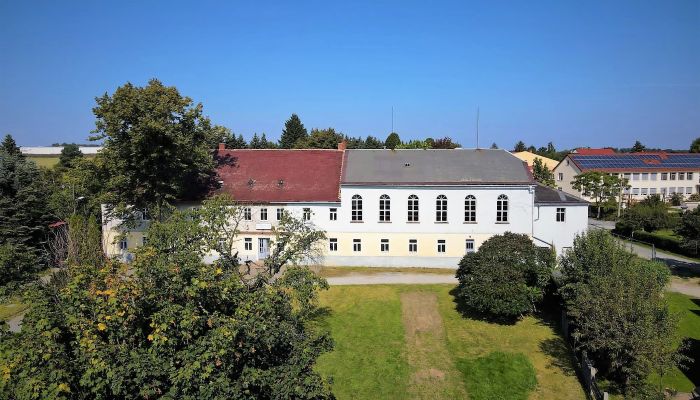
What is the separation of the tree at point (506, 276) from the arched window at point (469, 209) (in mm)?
9142

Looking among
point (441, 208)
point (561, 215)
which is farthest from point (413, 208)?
point (561, 215)

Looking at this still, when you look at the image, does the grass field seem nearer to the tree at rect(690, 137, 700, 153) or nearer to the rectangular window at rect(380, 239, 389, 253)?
the rectangular window at rect(380, 239, 389, 253)

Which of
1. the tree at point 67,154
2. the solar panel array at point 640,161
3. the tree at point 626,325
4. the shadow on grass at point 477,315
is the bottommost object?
the shadow on grass at point 477,315

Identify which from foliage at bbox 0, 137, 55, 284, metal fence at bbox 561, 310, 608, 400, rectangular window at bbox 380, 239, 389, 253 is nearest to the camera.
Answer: metal fence at bbox 561, 310, 608, 400

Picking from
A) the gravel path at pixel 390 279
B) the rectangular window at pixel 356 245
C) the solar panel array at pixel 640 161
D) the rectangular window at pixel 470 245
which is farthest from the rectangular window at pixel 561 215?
the solar panel array at pixel 640 161

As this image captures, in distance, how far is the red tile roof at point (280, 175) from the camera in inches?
1485

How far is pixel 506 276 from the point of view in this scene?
2552 cm

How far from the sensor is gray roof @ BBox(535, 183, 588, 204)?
3669 cm

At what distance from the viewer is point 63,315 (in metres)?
10.5

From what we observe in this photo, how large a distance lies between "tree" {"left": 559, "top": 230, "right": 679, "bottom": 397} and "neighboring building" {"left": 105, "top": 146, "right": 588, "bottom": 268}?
51.1 ft

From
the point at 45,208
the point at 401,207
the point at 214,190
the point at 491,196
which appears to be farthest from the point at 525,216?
the point at 45,208

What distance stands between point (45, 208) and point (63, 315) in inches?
1293

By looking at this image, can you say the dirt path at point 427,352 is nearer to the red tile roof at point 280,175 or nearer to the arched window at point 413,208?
the arched window at point 413,208

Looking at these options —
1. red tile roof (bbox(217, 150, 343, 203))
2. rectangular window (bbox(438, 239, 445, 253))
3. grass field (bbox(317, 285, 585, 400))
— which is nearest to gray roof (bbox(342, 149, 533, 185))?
red tile roof (bbox(217, 150, 343, 203))
